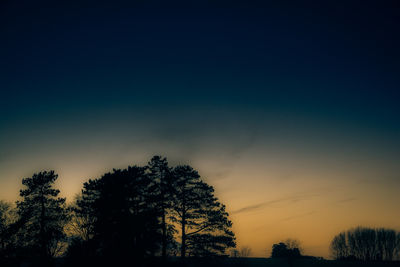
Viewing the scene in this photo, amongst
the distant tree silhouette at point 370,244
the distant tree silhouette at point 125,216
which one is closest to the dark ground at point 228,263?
the distant tree silhouette at point 125,216

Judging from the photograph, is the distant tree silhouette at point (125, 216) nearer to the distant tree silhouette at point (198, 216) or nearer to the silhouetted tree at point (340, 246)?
the distant tree silhouette at point (198, 216)

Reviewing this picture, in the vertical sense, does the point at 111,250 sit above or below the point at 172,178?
below

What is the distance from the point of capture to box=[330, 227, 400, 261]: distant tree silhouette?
273 ft

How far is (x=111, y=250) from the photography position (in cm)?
2783

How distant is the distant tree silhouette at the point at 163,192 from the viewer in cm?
3372

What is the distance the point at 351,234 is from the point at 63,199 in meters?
91.3

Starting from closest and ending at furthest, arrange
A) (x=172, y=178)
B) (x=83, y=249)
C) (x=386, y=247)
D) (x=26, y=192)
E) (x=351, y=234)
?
(x=83, y=249) → (x=26, y=192) → (x=172, y=178) → (x=386, y=247) → (x=351, y=234)

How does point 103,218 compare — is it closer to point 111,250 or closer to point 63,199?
→ point 111,250

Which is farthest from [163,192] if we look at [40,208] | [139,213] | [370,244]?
[370,244]

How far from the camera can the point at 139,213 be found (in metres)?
31.3

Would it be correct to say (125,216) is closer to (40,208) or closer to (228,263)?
(40,208)

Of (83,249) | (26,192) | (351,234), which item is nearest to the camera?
(83,249)

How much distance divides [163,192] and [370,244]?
272 feet

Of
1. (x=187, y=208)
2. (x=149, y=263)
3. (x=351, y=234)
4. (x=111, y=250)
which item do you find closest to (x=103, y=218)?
(x=111, y=250)
